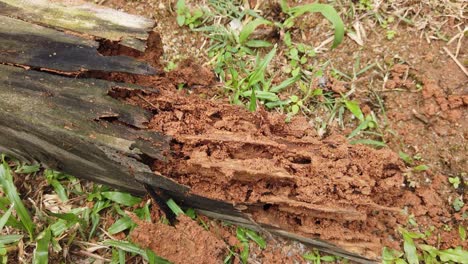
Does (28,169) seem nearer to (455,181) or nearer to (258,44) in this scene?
(258,44)

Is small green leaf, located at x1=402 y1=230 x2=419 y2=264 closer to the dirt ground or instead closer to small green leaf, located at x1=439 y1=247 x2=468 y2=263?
the dirt ground

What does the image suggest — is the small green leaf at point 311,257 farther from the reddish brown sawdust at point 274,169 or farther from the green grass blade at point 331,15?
the green grass blade at point 331,15

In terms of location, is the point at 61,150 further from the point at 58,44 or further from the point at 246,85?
the point at 246,85

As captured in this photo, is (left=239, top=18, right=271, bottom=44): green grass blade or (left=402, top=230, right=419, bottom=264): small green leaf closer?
(left=402, top=230, right=419, bottom=264): small green leaf

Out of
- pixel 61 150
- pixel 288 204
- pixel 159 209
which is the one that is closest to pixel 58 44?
pixel 61 150

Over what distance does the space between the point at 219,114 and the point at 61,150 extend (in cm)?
88

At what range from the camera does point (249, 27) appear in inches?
118

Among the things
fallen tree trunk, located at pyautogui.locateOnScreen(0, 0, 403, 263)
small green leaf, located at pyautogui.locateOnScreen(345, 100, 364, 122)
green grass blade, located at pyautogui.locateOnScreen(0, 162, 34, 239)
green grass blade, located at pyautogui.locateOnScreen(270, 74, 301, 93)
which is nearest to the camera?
fallen tree trunk, located at pyautogui.locateOnScreen(0, 0, 403, 263)

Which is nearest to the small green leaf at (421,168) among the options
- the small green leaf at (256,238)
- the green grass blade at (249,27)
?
the small green leaf at (256,238)

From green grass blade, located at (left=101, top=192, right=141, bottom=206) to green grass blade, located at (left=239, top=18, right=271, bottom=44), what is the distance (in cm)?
136

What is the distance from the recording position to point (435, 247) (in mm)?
2582

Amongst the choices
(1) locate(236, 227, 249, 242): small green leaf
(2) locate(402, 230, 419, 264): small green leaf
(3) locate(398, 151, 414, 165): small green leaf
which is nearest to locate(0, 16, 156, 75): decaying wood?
(1) locate(236, 227, 249, 242): small green leaf

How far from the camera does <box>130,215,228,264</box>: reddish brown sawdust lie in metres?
2.23

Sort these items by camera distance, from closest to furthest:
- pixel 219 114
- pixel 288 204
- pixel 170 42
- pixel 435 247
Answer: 1. pixel 288 204
2. pixel 219 114
3. pixel 435 247
4. pixel 170 42
